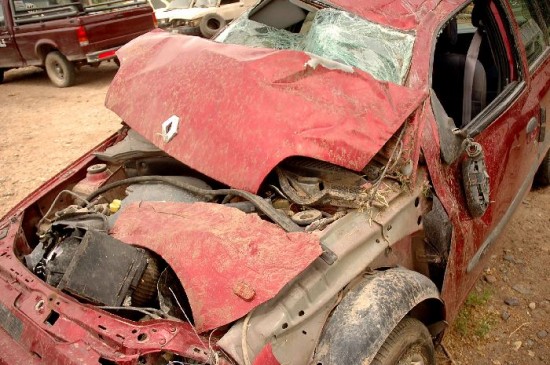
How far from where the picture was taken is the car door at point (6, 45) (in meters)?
8.71

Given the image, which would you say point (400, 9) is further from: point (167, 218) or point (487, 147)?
point (167, 218)

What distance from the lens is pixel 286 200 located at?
7.07 ft

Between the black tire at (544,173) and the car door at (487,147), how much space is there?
0.94m

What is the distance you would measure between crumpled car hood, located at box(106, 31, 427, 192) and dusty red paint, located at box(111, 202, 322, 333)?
10.4 inches

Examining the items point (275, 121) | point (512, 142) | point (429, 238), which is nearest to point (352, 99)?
point (275, 121)

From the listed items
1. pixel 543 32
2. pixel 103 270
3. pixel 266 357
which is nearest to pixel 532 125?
pixel 543 32

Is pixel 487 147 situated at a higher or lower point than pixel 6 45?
lower

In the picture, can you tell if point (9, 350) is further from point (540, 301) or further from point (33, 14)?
point (33, 14)

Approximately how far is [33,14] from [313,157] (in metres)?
8.37

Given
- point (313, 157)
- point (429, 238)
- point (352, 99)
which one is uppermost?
point (352, 99)

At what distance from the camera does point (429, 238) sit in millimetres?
2414

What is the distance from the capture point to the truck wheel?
8820mm

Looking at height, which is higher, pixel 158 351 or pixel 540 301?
pixel 158 351

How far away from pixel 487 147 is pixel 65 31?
7.73 m
